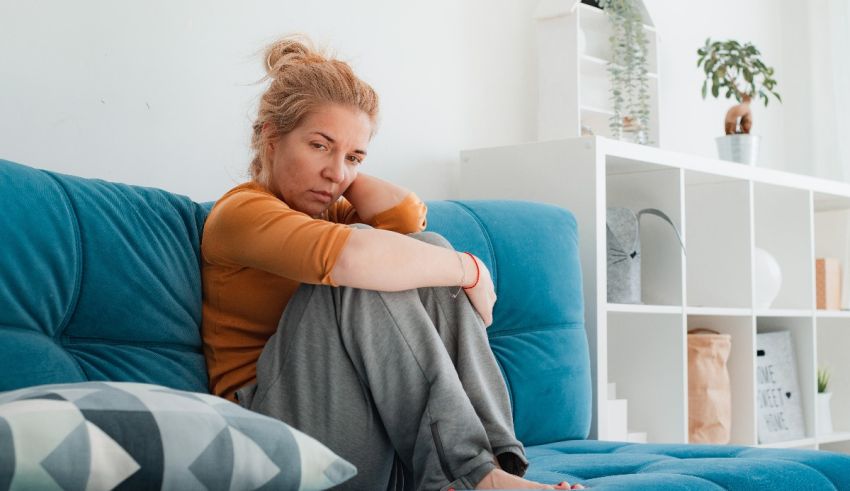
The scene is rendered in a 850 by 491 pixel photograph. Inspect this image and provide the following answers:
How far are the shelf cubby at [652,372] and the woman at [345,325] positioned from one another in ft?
3.97

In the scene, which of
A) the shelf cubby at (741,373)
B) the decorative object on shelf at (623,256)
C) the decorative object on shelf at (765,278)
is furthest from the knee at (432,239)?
the decorative object on shelf at (765,278)

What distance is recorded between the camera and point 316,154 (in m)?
1.69

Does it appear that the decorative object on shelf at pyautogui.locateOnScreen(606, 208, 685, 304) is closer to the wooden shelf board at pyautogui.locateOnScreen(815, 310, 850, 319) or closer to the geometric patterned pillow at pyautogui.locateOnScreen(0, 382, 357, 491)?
the wooden shelf board at pyautogui.locateOnScreen(815, 310, 850, 319)

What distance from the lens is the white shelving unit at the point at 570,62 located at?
2848mm

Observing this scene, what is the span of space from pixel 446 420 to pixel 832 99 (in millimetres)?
3166

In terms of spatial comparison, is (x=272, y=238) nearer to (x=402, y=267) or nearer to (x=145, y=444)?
(x=402, y=267)

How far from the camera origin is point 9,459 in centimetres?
89

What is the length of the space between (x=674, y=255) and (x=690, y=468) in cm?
121

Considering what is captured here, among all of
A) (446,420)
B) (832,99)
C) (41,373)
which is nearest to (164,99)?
(41,373)

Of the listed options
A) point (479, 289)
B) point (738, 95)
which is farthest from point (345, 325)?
point (738, 95)

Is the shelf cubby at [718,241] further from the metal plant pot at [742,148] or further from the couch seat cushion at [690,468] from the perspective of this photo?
the couch seat cushion at [690,468]

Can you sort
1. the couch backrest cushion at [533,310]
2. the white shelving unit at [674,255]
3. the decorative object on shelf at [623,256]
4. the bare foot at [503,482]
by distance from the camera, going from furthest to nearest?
the decorative object on shelf at [623,256]
the white shelving unit at [674,255]
the couch backrest cushion at [533,310]
the bare foot at [503,482]

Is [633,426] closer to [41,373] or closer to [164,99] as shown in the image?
[164,99]

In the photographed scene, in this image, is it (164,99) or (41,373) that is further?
(164,99)
